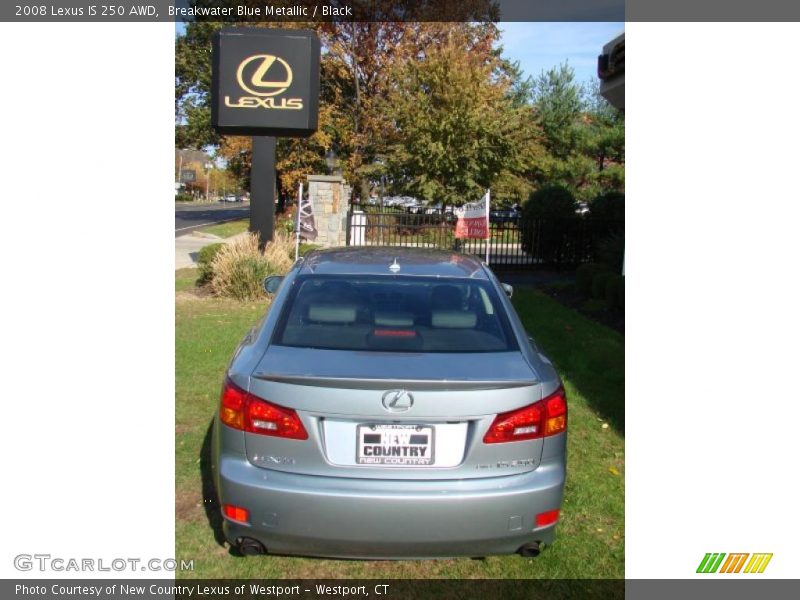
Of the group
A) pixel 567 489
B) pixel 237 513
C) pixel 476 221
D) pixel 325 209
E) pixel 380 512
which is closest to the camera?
pixel 380 512

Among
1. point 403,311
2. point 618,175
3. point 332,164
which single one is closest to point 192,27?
point 332,164

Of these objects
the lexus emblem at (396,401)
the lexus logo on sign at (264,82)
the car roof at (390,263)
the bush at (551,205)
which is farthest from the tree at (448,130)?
the lexus emblem at (396,401)

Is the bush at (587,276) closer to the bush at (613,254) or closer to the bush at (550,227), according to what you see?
the bush at (613,254)

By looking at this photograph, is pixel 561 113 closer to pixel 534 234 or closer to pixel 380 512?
pixel 534 234

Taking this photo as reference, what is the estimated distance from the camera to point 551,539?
3.43 metres

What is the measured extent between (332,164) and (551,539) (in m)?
25.7

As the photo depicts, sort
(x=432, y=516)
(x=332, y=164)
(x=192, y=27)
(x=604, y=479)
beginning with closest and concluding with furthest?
(x=432, y=516) < (x=604, y=479) < (x=332, y=164) < (x=192, y=27)

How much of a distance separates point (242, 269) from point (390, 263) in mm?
7007

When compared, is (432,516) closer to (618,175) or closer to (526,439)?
(526,439)

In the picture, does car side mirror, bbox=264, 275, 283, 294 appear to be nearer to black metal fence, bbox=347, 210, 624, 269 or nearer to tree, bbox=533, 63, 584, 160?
black metal fence, bbox=347, 210, 624, 269

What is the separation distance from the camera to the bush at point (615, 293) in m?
10.6

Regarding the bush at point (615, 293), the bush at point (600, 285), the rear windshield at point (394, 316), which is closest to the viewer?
the rear windshield at point (394, 316)

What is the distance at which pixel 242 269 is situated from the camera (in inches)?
435
